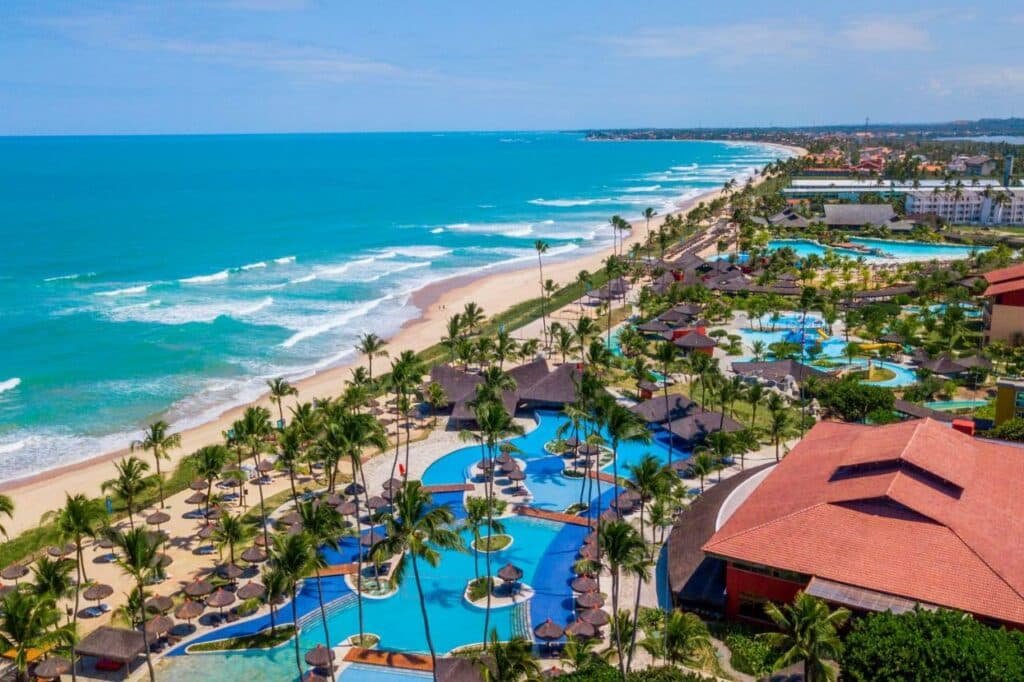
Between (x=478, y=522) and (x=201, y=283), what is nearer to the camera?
(x=478, y=522)

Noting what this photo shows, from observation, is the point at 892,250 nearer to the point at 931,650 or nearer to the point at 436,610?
the point at 436,610

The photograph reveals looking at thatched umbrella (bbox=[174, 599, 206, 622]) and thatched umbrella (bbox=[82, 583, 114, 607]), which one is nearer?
thatched umbrella (bbox=[174, 599, 206, 622])

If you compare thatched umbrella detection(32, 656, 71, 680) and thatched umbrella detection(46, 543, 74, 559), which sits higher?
thatched umbrella detection(46, 543, 74, 559)

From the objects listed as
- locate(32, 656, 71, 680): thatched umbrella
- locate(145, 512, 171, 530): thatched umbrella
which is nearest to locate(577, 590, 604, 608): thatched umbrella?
locate(32, 656, 71, 680): thatched umbrella

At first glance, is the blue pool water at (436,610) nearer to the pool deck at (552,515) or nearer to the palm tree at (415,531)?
the pool deck at (552,515)

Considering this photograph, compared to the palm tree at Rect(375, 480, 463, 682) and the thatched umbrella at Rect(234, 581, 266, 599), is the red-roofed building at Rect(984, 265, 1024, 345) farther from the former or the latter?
the thatched umbrella at Rect(234, 581, 266, 599)

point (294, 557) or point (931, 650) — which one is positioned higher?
point (294, 557)

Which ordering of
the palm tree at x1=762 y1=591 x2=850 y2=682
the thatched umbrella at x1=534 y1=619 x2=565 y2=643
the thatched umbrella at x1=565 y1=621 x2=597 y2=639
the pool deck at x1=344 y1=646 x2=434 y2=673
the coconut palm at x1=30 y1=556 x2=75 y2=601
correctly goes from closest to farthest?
the palm tree at x1=762 y1=591 x2=850 y2=682 → the coconut palm at x1=30 y1=556 x2=75 y2=601 → the pool deck at x1=344 y1=646 x2=434 y2=673 → the thatched umbrella at x1=534 y1=619 x2=565 y2=643 → the thatched umbrella at x1=565 y1=621 x2=597 y2=639

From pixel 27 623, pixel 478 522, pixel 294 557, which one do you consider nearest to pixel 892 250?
pixel 478 522
